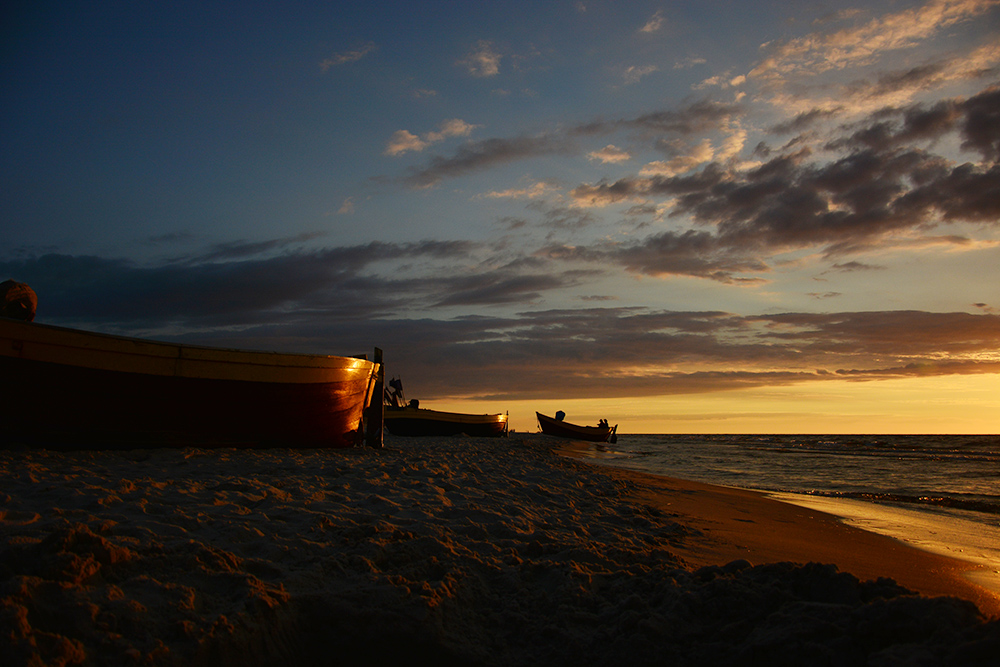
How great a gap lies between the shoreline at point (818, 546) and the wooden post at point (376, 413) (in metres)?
6.25

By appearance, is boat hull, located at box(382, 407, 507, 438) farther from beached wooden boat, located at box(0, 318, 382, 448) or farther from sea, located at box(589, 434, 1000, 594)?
beached wooden boat, located at box(0, 318, 382, 448)

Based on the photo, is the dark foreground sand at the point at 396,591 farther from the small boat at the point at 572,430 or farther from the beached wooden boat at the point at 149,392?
the small boat at the point at 572,430

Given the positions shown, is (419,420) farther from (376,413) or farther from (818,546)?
(818,546)

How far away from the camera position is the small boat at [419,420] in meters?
27.5

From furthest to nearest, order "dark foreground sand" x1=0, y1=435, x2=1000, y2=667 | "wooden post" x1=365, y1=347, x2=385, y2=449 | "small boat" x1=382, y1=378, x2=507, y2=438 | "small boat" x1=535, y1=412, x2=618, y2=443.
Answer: "small boat" x1=535, y1=412, x2=618, y2=443 < "small boat" x1=382, y1=378, x2=507, y2=438 < "wooden post" x1=365, y1=347, x2=385, y2=449 < "dark foreground sand" x1=0, y1=435, x2=1000, y2=667

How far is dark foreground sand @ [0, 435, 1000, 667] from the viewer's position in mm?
2387

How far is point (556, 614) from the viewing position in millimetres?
3072

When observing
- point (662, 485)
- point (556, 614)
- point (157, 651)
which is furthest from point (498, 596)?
point (662, 485)

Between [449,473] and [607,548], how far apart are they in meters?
3.73

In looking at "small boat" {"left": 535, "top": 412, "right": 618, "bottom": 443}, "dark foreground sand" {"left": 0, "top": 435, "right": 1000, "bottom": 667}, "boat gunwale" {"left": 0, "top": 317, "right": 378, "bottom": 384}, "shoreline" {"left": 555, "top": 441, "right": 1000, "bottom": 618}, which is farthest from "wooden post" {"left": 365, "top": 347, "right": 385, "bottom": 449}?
"small boat" {"left": 535, "top": 412, "right": 618, "bottom": 443}

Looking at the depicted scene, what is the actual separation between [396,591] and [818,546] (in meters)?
5.38

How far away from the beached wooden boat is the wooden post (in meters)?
2.15

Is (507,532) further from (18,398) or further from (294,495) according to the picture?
(18,398)

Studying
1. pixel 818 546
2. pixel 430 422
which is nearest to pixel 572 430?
pixel 430 422
